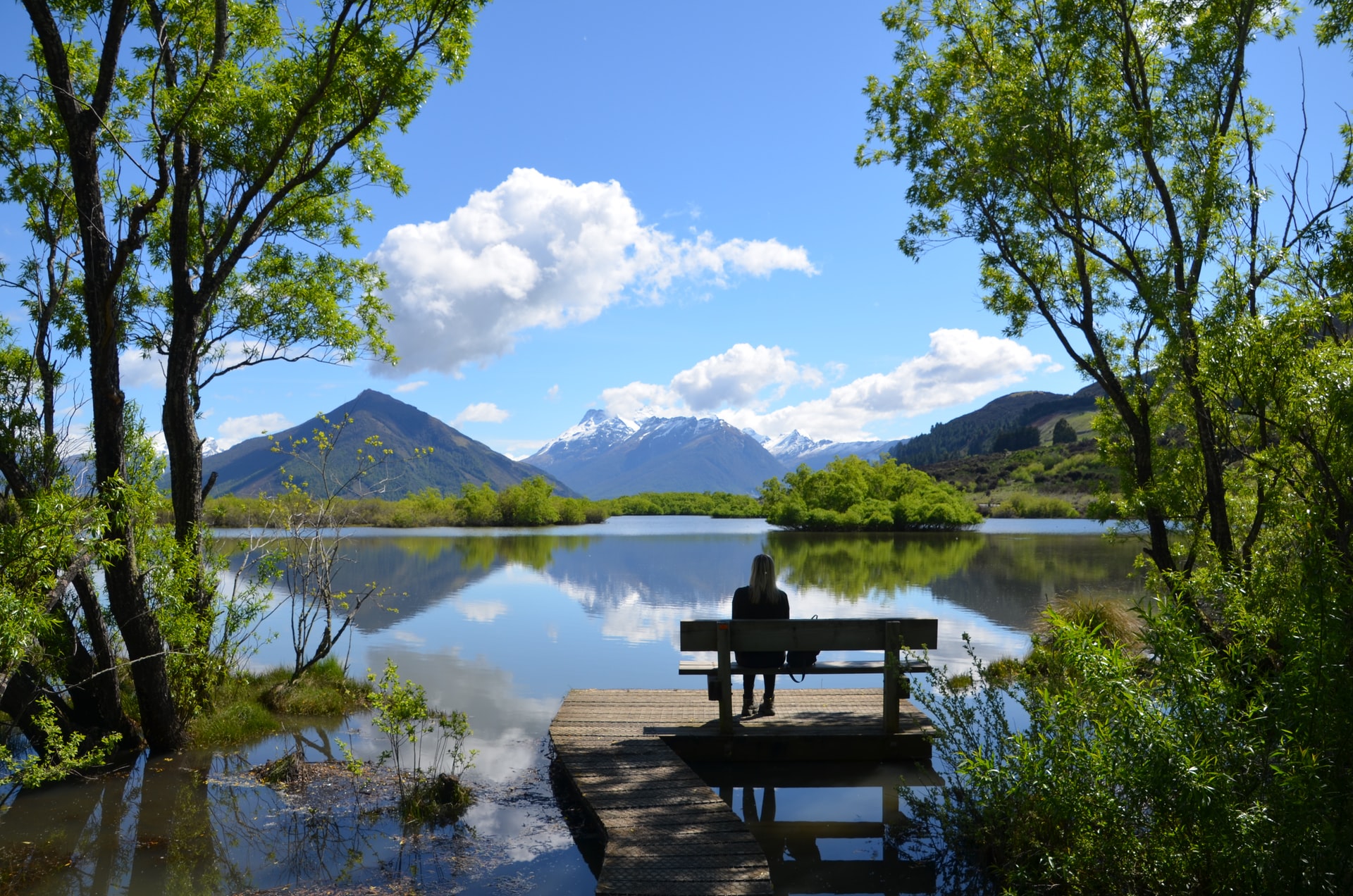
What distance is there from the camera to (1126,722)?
4.21 meters

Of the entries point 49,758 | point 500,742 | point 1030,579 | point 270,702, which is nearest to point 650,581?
point 1030,579

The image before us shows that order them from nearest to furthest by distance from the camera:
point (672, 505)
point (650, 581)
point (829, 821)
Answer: point (829, 821), point (650, 581), point (672, 505)

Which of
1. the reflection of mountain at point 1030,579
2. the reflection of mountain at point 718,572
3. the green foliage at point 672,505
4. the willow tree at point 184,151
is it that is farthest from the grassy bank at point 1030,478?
the willow tree at point 184,151

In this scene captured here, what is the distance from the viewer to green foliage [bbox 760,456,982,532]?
2435 inches

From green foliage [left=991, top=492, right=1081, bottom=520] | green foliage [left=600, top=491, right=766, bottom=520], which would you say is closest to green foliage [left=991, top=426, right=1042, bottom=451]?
green foliage [left=600, top=491, right=766, bottom=520]

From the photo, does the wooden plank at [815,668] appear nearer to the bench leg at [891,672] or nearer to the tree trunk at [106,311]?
the bench leg at [891,672]

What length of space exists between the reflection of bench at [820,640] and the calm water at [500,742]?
0.80 m

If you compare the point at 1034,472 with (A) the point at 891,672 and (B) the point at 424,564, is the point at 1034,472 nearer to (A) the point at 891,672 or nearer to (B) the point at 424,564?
(B) the point at 424,564

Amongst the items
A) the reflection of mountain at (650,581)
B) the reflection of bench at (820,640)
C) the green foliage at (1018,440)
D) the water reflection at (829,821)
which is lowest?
the reflection of mountain at (650,581)

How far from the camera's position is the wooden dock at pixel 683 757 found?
5199mm

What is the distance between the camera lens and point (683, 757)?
27.0 feet

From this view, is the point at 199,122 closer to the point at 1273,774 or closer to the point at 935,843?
the point at 935,843

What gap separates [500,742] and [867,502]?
5759 cm

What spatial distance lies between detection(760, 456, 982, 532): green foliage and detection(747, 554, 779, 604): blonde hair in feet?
178
